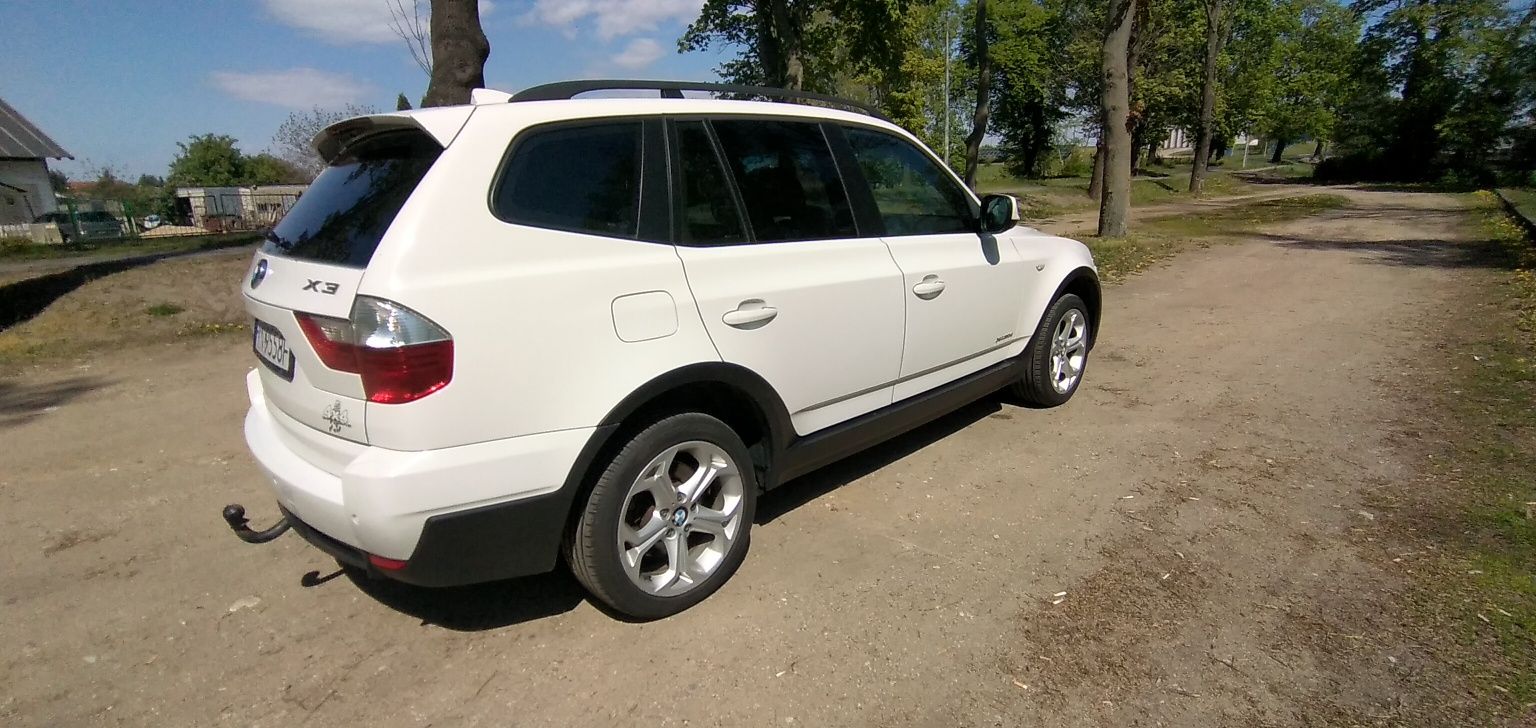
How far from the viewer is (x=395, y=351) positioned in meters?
2.29

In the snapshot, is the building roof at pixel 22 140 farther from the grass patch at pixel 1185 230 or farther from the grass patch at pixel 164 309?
the grass patch at pixel 1185 230

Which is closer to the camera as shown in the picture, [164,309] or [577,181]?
[577,181]

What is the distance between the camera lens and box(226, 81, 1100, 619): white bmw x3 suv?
2.37 m

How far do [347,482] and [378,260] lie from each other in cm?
65

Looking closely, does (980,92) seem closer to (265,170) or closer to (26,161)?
(26,161)

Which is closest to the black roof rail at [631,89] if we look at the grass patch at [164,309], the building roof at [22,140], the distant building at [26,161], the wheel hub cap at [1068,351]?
the wheel hub cap at [1068,351]

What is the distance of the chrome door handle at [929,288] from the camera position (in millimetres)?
3801

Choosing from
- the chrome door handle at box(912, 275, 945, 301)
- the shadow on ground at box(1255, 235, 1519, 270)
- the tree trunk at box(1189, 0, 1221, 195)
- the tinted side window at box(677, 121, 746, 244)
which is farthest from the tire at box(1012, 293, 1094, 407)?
the tree trunk at box(1189, 0, 1221, 195)

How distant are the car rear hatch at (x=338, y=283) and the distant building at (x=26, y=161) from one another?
44.6 m

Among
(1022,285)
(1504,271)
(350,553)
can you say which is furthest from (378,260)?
(1504,271)

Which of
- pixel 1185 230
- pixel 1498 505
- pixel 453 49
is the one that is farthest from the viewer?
pixel 1185 230

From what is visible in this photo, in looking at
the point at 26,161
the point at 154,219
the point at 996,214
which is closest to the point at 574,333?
the point at 996,214

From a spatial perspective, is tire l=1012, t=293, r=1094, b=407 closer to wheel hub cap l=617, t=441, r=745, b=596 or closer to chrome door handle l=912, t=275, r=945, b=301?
chrome door handle l=912, t=275, r=945, b=301

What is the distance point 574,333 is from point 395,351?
0.51 meters
